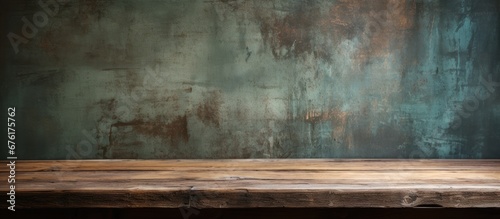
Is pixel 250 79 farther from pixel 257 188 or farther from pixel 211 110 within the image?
pixel 257 188

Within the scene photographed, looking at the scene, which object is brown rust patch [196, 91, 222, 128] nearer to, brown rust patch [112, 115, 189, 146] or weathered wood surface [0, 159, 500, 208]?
brown rust patch [112, 115, 189, 146]

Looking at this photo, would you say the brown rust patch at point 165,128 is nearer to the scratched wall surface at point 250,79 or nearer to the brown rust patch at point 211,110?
the scratched wall surface at point 250,79

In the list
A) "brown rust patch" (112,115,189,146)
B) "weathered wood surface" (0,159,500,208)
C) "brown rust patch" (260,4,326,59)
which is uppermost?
"brown rust patch" (260,4,326,59)

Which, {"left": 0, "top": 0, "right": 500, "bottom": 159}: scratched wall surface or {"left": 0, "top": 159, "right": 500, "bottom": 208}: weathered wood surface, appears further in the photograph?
{"left": 0, "top": 0, "right": 500, "bottom": 159}: scratched wall surface

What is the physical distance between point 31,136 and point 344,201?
7.38 ft

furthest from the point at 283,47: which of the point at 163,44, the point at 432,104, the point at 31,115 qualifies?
the point at 31,115

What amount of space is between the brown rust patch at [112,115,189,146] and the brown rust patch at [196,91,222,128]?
0.12 meters

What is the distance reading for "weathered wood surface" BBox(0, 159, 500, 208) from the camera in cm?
177

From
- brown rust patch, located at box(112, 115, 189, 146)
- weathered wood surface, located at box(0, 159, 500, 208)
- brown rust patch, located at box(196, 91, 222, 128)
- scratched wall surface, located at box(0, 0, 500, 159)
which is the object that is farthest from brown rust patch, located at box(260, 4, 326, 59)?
weathered wood surface, located at box(0, 159, 500, 208)

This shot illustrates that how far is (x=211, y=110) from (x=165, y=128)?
1.13ft

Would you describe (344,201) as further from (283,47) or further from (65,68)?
(65,68)

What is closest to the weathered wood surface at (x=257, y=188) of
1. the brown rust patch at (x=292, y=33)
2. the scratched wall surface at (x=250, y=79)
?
the scratched wall surface at (x=250, y=79)

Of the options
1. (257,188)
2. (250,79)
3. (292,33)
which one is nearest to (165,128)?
(250,79)

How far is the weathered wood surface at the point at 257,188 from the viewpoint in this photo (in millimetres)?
1771
